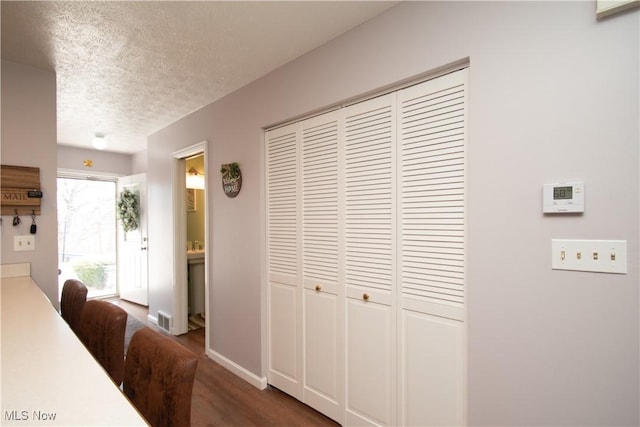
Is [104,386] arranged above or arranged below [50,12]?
below

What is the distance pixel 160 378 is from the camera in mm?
994

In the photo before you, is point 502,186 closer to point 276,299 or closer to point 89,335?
point 276,299

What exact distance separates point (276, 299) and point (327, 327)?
20.9 inches

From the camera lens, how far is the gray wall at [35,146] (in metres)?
2.15

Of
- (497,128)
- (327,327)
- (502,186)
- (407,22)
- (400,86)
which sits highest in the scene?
(407,22)

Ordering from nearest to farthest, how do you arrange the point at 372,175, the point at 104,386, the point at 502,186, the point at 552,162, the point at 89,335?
the point at 104,386
the point at 552,162
the point at 502,186
the point at 89,335
the point at 372,175

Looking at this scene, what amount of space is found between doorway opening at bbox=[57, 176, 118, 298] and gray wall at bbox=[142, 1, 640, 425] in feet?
17.3

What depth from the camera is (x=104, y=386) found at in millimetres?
858

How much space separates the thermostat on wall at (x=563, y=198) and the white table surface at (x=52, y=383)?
146cm

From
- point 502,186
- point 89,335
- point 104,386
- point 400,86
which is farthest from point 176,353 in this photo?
point 400,86

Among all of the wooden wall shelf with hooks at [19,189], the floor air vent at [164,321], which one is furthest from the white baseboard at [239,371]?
the wooden wall shelf with hooks at [19,189]

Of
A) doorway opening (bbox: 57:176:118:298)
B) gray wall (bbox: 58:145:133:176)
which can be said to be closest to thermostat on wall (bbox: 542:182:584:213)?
gray wall (bbox: 58:145:133:176)

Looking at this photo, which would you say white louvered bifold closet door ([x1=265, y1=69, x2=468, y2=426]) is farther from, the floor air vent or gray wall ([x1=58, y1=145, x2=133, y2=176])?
gray wall ([x1=58, y1=145, x2=133, y2=176])
